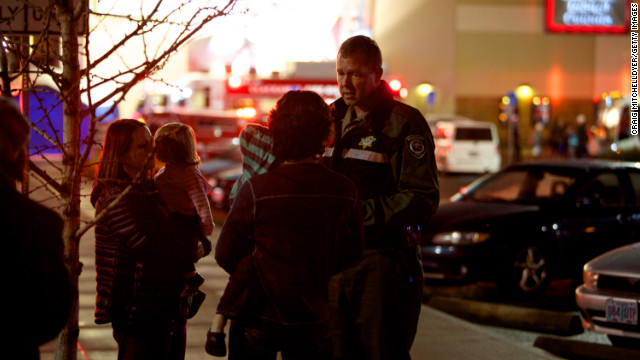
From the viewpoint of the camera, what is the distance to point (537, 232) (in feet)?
32.8

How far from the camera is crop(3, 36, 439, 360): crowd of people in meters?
3.30

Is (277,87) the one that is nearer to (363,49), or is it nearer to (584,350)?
(584,350)

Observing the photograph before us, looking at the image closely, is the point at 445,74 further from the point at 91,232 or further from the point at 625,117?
the point at 91,232

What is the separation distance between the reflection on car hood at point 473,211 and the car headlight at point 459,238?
13 cm

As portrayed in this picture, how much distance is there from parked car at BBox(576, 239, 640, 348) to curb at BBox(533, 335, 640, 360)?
22cm

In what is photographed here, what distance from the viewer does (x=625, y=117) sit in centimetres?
3066

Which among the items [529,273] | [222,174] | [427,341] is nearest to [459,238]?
[529,273]

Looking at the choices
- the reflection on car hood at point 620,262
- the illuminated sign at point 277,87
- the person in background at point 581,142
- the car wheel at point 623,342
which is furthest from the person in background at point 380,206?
the person in background at point 581,142

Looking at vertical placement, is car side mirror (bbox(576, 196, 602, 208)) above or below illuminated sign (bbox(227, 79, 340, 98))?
below

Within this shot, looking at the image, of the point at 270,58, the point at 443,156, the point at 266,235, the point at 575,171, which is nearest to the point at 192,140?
the point at 266,235

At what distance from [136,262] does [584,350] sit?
421 centimetres

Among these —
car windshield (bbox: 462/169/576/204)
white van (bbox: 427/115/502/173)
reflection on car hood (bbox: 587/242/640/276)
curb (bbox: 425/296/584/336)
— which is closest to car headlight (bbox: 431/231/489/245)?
curb (bbox: 425/296/584/336)

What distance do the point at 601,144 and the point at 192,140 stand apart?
34.0 m

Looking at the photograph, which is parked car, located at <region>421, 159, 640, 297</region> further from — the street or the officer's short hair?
the officer's short hair
